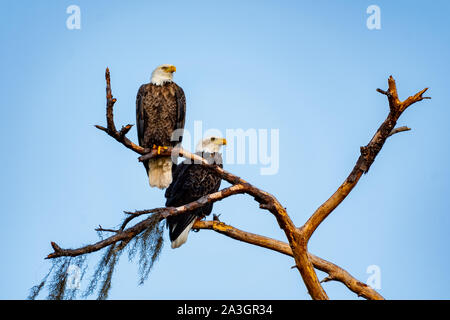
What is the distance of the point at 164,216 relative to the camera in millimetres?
5211

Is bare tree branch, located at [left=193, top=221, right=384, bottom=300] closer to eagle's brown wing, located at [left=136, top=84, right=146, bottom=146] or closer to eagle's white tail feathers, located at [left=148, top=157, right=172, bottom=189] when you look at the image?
eagle's white tail feathers, located at [left=148, top=157, right=172, bottom=189]

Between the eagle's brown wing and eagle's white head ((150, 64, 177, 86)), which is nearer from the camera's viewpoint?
the eagle's brown wing

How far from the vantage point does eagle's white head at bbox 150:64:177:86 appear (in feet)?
24.2

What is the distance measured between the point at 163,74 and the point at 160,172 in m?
1.22

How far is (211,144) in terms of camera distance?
23.8 feet

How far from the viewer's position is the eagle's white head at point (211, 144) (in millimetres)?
7203

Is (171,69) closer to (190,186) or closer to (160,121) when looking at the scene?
(160,121)

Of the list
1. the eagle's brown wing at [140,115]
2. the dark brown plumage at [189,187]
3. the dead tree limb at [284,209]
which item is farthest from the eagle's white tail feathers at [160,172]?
the dead tree limb at [284,209]

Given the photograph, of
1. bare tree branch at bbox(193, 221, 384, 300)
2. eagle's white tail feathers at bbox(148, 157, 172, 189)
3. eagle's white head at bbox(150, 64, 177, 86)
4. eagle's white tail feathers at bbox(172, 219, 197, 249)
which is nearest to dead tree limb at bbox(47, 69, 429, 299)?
bare tree branch at bbox(193, 221, 384, 300)

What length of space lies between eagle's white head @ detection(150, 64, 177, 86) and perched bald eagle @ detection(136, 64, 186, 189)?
77 millimetres
